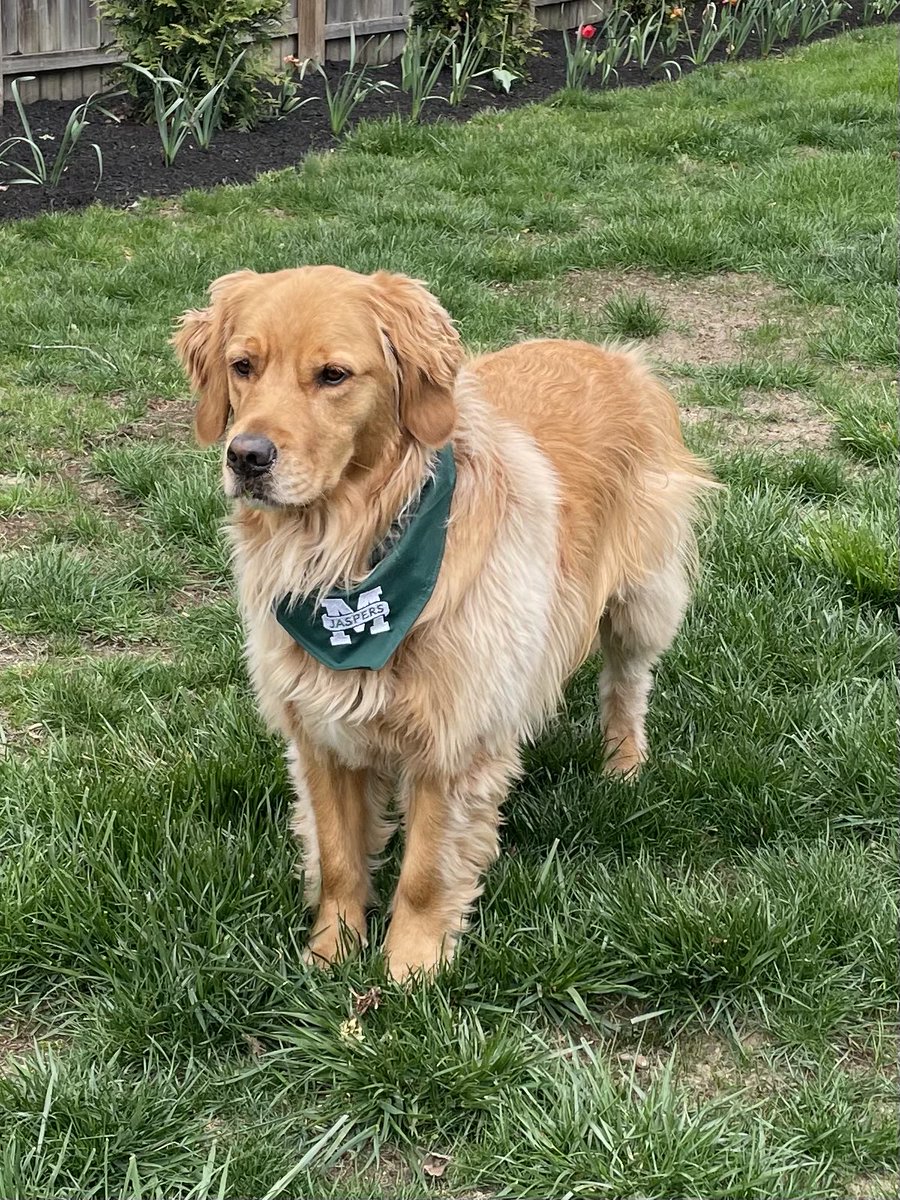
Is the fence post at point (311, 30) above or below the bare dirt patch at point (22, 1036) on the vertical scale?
above

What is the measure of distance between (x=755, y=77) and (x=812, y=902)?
33.0ft

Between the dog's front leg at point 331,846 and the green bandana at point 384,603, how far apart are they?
325 mm

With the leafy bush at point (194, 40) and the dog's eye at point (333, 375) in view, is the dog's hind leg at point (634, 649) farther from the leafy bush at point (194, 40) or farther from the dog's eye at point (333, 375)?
the leafy bush at point (194, 40)

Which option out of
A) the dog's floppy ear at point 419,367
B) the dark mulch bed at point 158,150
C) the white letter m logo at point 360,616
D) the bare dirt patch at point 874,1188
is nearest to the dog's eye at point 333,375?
the dog's floppy ear at point 419,367

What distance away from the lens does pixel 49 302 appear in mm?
5926

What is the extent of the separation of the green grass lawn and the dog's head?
0.97 metres

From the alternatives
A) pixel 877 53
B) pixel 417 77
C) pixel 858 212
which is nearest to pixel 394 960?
pixel 858 212

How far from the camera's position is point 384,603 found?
2447mm

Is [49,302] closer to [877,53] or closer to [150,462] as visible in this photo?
[150,462]

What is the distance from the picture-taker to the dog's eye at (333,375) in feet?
7.79

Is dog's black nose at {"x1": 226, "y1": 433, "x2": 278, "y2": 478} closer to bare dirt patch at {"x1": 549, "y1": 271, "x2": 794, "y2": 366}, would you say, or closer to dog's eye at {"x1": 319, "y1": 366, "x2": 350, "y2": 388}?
dog's eye at {"x1": 319, "y1": 366, "x2": 350, "y2": 388}

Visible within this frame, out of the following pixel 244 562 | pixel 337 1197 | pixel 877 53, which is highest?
pixel 877 53

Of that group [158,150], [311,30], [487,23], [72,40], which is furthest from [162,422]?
[487,23]

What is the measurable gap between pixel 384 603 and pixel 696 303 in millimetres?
4642
